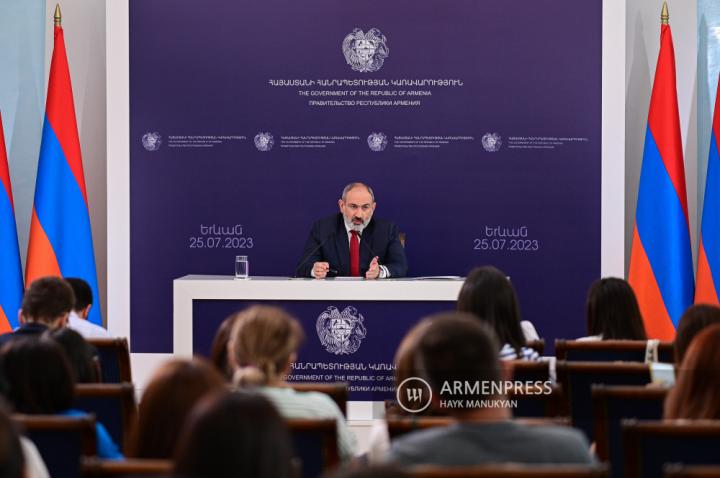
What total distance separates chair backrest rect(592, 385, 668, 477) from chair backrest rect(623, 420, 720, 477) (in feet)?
1.95

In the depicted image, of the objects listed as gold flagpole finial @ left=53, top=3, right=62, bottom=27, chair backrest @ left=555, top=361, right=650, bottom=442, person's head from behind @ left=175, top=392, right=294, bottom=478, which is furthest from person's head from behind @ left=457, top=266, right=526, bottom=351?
gold flagpole finial @ left=53, top=3, right=62, bottom=27

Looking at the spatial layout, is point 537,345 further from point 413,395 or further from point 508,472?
point 508,472

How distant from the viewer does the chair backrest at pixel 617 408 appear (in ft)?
10.4

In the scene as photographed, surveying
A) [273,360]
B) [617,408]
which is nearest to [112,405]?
[273,360]

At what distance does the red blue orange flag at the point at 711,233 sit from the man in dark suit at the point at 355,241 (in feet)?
7.32

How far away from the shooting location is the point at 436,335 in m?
2.32

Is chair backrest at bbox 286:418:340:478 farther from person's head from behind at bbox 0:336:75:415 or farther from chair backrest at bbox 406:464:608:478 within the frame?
person's head from behind at bbox 0:336:75:415

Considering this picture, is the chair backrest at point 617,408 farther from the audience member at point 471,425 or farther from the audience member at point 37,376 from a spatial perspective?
the audience member at point 37,376

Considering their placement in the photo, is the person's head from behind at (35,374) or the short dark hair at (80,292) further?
the short dark hair at (80,292)

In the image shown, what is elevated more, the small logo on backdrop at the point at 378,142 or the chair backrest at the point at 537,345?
the small logo on backdrop at the point at 378,142

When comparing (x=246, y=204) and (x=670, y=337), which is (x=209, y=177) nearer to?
(x=246, y=204)

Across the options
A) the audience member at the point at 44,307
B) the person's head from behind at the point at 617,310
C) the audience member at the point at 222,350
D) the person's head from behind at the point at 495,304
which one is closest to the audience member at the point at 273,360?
the audience member at the point at 222,350

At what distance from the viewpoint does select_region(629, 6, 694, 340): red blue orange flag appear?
23.7 feet

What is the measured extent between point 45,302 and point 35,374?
1.43 m
